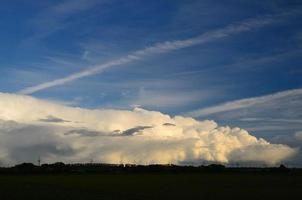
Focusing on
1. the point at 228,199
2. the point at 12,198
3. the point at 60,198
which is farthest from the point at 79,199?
the point at 228,199

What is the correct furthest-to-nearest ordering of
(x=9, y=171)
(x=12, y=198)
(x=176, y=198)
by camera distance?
1. (x=9, y=171)
2. (x=176, y=198)
3. (x=12, y=198)

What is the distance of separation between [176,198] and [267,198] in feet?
36.0

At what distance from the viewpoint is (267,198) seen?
60031mm

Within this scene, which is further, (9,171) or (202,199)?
(9,171)

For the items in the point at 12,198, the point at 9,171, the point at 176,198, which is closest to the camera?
the point at 12,198

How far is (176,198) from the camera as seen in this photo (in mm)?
59344

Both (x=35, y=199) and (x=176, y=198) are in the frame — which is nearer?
(x=35, y=199)

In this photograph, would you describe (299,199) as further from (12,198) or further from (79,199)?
(12,198)

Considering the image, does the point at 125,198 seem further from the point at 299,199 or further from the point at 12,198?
the point at 299,199

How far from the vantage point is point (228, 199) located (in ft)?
192

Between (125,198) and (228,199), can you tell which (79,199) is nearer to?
(125,198)

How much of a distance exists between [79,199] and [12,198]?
7.40 m

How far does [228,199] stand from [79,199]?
1728 cm

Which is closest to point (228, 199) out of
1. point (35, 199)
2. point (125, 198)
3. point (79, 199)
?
point (125, 198)
